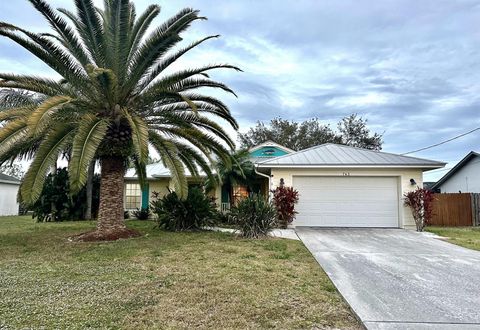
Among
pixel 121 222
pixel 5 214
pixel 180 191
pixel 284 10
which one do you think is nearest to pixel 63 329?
pixel 180 191

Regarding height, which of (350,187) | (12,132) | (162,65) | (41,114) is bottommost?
(350,187)

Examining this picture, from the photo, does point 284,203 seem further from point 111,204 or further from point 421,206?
point 111,204

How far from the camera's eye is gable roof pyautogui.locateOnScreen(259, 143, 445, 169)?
41.8ft

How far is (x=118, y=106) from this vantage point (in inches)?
367

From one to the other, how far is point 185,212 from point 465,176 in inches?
861

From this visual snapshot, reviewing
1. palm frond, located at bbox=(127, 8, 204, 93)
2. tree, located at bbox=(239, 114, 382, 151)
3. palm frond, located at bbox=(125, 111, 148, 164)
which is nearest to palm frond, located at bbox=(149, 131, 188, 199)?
palm frond, located at bbox=(125, 111, 148, 164)

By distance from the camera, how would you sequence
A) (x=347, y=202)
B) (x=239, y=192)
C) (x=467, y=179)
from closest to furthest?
(x=347, y=202)
(x=239, y=192)
(x=467, y=179)

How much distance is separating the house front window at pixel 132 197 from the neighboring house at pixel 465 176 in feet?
71.2

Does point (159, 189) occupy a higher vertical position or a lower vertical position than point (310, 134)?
lower

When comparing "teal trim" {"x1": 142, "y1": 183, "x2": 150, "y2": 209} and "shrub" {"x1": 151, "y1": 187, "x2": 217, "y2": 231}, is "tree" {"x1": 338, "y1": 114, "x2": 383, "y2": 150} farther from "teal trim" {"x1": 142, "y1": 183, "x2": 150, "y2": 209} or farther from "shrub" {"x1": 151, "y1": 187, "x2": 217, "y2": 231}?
"shrub" {"x1": 151, "y1": 187, "x2": 217, "y2": 231}

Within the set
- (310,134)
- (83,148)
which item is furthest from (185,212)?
(310,134)

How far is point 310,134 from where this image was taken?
35.3 metres

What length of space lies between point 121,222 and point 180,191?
9.64ft

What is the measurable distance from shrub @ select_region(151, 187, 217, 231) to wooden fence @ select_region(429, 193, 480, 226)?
11390 mm
